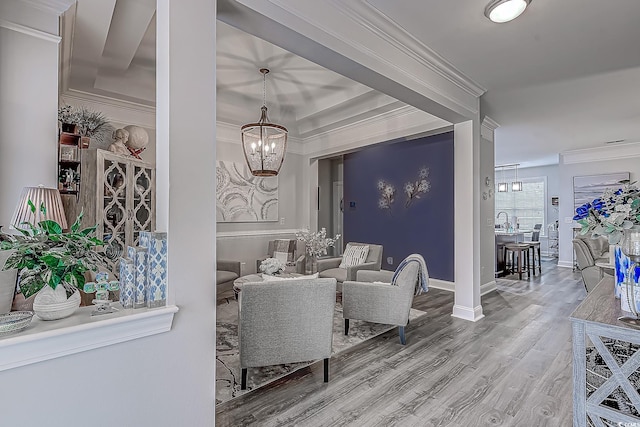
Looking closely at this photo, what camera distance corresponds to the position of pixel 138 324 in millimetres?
1320

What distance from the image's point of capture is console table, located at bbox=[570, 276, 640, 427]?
1.39m

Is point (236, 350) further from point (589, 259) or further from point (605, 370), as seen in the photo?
point (589, 259)

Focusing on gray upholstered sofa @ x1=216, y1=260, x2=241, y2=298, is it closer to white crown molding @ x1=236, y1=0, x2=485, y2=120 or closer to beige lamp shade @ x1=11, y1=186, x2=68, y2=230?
beige lamp shade @ x1=11, y1=186, x2=68, y2=230

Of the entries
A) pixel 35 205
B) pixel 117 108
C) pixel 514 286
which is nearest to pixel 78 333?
pixel 35 205

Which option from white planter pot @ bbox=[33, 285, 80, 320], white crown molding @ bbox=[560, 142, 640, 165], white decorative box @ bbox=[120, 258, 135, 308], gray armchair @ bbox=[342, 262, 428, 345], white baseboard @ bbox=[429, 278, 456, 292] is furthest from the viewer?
white crown molding @ bbox=[560, 142, 640, 165]

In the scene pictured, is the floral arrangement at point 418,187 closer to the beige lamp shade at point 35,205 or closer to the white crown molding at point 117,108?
the white crown molding at point 117,108

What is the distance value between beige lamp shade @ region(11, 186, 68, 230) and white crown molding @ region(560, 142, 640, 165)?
9.57m

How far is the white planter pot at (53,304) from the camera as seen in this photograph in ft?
3.88

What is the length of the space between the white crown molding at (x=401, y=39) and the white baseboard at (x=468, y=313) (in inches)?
104

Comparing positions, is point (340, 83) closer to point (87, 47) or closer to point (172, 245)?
point (87, 47)

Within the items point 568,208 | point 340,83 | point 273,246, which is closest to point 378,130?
point 340,83

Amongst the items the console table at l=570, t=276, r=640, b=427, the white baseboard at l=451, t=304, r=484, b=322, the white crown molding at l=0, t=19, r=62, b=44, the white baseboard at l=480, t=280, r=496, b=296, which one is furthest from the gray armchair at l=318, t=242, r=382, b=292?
the white crown molding at l=0, t=19, r=62, b=44

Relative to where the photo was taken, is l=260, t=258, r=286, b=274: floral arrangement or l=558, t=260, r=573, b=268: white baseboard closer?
l=260, t=258, r=286, b=274: floral arrangement

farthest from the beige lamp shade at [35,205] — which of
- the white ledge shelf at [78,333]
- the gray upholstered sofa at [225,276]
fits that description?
the gray upholstered sofa at [225,276]
